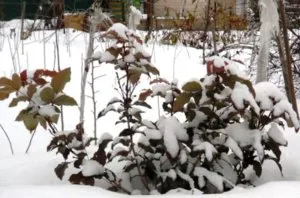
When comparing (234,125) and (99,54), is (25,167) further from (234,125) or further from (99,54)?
(234,125)

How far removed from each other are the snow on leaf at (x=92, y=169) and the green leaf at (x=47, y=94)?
0.21m

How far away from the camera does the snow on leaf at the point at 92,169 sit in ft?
3.87

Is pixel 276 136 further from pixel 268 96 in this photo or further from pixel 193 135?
pixel 193 135

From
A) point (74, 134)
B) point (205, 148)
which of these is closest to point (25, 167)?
point (74, 134)

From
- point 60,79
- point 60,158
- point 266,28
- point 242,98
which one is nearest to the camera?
point 242,98

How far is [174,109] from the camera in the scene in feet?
4.13

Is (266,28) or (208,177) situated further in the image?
(266,28)

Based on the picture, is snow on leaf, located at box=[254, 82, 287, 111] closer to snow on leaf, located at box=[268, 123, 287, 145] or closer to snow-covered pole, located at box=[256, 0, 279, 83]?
snow on leaf, located at box=[268, 123, 287, 145]

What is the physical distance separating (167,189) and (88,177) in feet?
0.78

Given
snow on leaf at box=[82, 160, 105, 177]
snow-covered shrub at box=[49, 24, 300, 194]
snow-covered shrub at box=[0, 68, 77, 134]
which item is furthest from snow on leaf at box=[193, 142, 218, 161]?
snow-covered shrub at box=[0, 68, 77, 134]

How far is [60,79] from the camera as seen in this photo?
124 centimetres

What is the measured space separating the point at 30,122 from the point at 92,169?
0.76 ft

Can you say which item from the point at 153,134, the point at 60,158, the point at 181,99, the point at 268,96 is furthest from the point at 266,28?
the point at 60,158

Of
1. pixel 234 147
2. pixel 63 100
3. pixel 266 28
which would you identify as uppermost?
pixel 266 28
